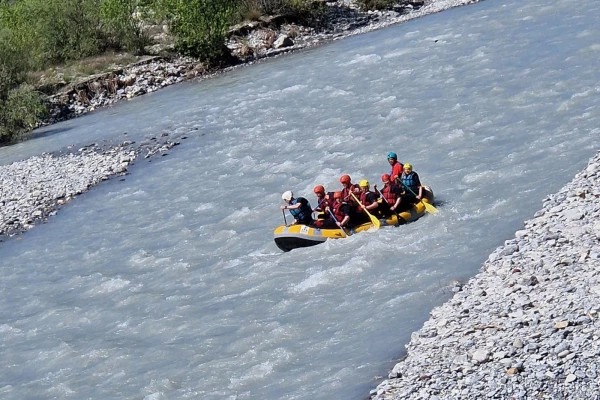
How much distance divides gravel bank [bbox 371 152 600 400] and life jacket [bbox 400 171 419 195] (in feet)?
12.5

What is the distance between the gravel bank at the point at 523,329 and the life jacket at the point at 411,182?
3816 mm

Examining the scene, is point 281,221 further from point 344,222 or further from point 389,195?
point 389,195

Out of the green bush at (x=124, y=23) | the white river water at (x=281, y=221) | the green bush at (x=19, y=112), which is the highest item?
the green bush at (x=124, y=23)

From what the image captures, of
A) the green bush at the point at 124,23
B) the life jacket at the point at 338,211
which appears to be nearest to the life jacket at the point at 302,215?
the life jacket at the point at 338,211

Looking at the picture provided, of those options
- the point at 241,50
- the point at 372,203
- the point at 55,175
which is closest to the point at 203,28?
the point at 241,50

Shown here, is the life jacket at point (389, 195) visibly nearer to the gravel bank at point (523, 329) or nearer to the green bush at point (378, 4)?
→ the gravel bank at point (523, 329)

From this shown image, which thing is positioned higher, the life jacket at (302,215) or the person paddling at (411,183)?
the person paddling at (411,183)

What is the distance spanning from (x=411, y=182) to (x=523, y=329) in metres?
7.34

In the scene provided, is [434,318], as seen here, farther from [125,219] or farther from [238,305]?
[125,219]

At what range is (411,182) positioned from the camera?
56.7 feet

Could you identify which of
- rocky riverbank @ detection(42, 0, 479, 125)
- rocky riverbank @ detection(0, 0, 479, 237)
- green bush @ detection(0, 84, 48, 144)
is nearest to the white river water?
rocky riverbank @ detection(0, 0, 479, 237)

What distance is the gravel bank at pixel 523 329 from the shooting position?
29.8 feet

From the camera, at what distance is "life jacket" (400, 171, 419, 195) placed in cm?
1722

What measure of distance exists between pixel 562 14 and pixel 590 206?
21382mm
